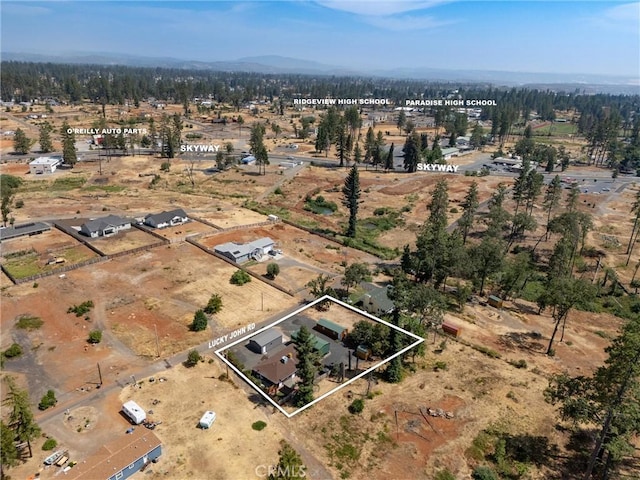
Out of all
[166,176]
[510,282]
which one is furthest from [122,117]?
[510,282]

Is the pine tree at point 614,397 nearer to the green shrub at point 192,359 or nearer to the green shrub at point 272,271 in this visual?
the green shrub at point 192,359

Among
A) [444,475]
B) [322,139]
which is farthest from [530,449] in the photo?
[322,139]

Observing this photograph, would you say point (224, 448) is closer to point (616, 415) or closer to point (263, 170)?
point (616, 415)

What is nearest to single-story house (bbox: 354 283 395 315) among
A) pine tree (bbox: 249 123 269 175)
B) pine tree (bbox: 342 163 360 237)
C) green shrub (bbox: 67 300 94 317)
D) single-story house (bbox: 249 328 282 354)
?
single-story house (bbox: 249 328 282 354)

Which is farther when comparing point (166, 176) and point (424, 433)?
point (166, 176)

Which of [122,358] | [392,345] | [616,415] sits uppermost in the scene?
[616,415]

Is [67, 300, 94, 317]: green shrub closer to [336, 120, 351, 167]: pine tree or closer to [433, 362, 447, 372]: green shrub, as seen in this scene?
[433, 362, 447, 372]: green shrub
